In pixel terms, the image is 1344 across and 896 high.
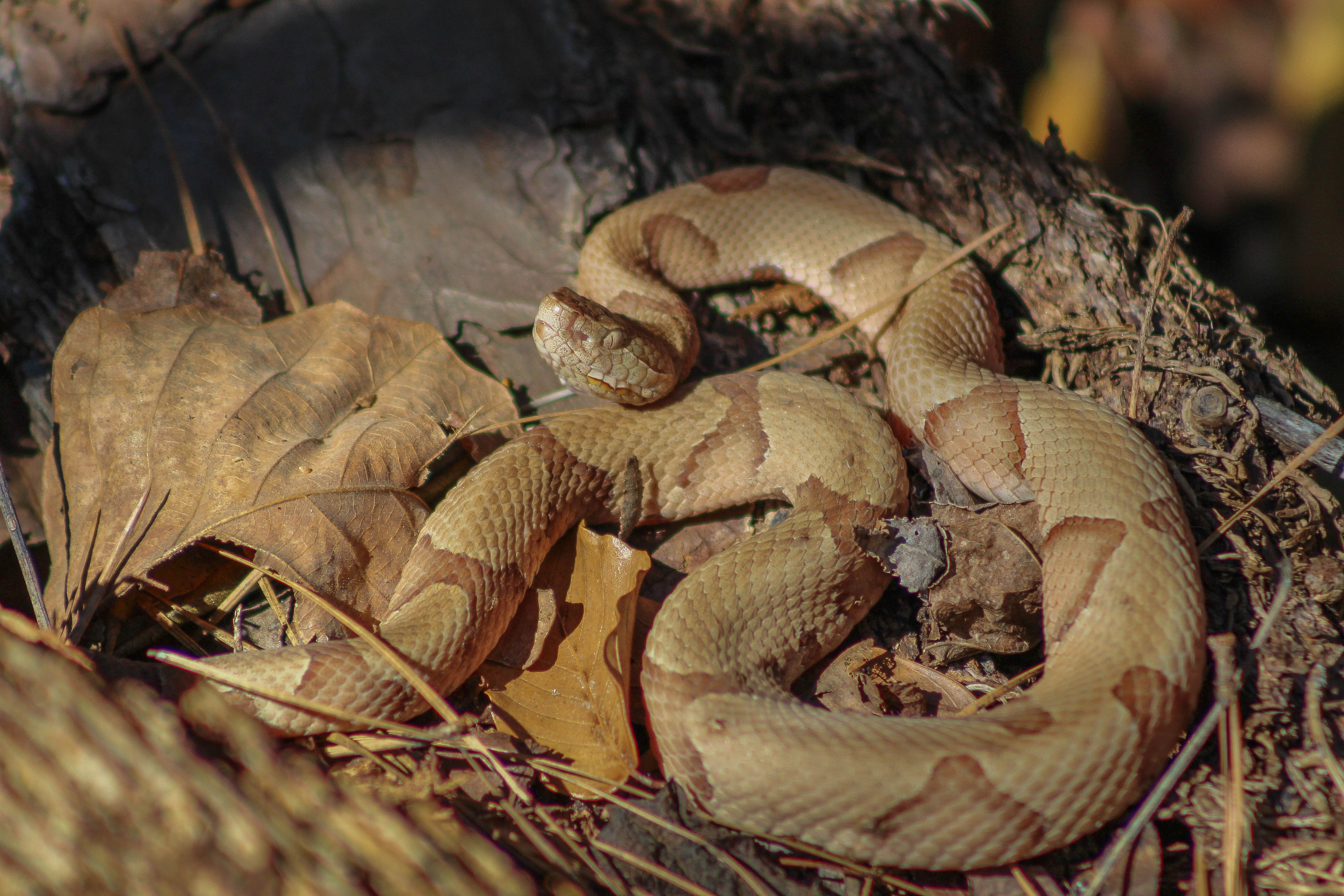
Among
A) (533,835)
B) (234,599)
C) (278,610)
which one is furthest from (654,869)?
(234,599)

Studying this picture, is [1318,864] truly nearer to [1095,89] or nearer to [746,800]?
[746,800]

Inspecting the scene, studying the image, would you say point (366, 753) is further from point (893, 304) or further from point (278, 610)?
point (893, 304)

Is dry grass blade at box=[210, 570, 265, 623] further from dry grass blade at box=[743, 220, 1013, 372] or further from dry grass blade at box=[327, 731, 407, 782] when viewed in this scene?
dry grass blade at box=[743, 220, 1013, 372]

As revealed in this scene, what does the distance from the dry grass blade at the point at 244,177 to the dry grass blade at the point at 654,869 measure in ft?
8.05

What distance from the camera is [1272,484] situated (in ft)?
8.23

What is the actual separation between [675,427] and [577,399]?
487 mm

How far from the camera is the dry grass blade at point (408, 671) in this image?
7.08 ft

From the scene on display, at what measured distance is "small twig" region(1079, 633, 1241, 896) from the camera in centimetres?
197

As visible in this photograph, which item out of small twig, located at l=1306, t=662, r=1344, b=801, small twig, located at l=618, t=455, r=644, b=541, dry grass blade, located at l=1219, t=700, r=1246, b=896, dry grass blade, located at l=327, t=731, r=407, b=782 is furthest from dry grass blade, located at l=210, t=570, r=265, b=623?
small twig, located at l=1306, t=662, r=1344, b=801

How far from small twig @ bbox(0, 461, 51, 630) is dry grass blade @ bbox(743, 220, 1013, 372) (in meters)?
2.47

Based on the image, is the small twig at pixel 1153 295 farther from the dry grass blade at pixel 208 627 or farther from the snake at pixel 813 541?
the dry grass blade at pixel 208 627

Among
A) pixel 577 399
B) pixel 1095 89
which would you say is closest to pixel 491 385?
pixel 577 399

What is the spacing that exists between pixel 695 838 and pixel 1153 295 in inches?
102

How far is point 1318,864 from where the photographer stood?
2008mm
